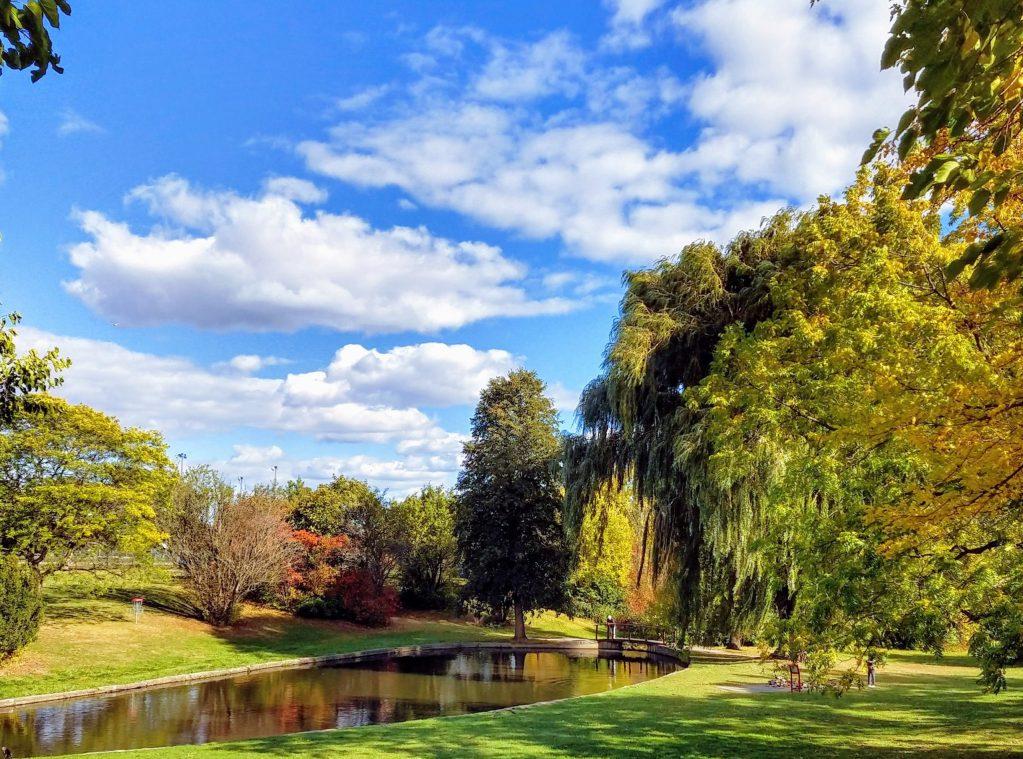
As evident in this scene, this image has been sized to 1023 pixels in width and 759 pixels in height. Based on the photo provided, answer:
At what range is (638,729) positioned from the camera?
10781mm

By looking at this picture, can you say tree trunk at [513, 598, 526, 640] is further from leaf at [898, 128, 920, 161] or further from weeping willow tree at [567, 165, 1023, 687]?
leaf at [898, 128, 920, 161]

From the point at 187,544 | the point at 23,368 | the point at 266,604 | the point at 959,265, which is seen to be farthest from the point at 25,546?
the point at 959,265

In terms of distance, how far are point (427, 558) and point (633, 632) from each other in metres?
11.8

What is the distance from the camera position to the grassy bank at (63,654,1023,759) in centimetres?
922

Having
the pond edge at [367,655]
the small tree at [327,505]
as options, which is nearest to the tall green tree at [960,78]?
the pond edge at [367,655]

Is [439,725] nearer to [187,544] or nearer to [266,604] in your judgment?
[187,544]

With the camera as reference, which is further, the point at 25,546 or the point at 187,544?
the point at 187,544

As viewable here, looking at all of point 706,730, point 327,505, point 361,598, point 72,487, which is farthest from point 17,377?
point 327,505

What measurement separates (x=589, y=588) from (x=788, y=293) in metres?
28.1

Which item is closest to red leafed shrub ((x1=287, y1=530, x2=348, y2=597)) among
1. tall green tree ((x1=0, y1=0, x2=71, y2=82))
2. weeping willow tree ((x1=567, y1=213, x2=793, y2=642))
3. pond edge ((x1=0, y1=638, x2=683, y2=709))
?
pond edge ((x1=0, y1=638, x2=683, y2=709))

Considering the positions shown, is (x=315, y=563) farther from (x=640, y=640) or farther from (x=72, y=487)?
(x=640, y=640)

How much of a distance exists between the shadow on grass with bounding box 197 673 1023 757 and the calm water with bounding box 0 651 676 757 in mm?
3696

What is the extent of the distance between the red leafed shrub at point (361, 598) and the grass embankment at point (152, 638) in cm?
67

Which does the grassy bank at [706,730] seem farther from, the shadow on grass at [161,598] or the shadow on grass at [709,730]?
the shadow on grass at [161,598]
